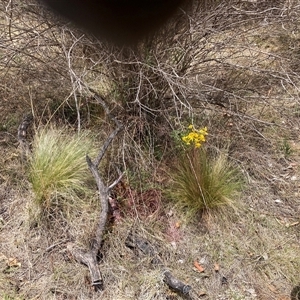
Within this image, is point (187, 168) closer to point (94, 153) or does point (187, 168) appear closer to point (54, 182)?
point (94, 153)

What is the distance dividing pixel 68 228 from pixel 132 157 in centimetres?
52

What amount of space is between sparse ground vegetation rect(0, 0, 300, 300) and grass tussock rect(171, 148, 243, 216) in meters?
0.04

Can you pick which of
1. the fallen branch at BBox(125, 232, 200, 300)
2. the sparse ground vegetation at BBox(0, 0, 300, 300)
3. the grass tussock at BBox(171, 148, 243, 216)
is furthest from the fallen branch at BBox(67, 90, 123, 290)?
the grass tussock at BBox(171, 148, 243, 216)

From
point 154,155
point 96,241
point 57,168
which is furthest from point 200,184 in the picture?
point 57,168

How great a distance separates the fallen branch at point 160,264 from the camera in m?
1.90

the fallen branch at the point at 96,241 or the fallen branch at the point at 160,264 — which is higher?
the fallen branch at the point at 96,241

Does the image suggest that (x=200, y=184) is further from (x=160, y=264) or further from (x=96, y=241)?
(x=96, y=241)

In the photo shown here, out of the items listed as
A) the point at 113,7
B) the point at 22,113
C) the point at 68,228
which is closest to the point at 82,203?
the point at 68,228

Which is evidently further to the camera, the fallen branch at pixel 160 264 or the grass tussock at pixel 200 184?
the grass tussock at pixel 200 184

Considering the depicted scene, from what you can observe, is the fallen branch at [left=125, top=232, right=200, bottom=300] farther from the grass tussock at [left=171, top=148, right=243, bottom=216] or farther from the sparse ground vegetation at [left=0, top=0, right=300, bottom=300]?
the grass tussock at [left=171, top=148, right=243, bottom=216]

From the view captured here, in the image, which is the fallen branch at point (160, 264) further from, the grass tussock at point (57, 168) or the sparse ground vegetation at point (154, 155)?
the grass tussock at point (57, 168)

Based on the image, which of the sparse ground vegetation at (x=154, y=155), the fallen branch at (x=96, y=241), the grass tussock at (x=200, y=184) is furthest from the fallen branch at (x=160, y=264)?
the grass tussock at (x=200, y=184)

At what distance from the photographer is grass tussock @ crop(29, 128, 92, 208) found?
2.22 m

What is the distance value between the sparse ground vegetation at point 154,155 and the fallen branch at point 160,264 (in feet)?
0.09
